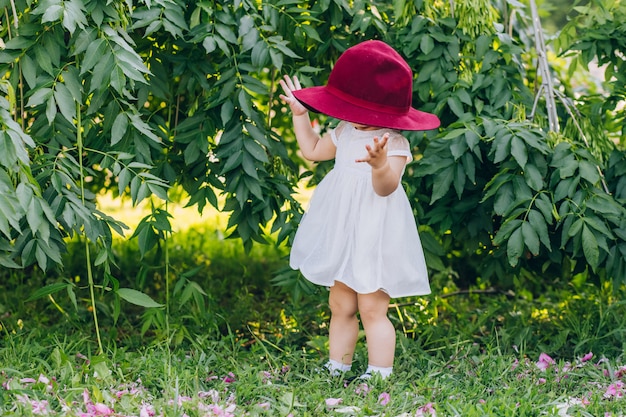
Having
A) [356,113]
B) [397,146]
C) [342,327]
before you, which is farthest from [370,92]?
[342,327]

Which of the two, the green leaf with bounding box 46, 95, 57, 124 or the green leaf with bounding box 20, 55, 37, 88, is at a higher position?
the green leaf with bounding box 20, 55, 37, 88

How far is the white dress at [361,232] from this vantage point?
2725 millimetres

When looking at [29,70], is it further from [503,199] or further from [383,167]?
[503,199]

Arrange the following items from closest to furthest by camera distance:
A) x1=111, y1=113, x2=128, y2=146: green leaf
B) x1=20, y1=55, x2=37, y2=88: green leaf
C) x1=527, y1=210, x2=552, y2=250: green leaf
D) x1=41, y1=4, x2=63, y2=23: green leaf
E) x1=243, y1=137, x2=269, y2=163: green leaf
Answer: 1. x1=41, y1=4, x2=63, y2=23: green leaf
2. x1=20, y1=55, x2=37, y2=88: green leaf
3. x1=111, y1=113, x2=128, y2=146: green leaf
4. x1=527, y1=210, x2=552, y2=250: green leaf
5. x1=243, y1=137, x2=269, y2=163: green leaf

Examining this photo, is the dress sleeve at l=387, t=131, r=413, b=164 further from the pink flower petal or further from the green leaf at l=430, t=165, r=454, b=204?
the pink flower petal

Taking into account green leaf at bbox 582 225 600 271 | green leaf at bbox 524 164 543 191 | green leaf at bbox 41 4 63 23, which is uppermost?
green leaf at bbox 41 4 63 23

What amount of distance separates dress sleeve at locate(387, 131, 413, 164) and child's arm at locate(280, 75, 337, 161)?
9.2 inches

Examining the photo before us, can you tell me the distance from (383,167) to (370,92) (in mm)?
256

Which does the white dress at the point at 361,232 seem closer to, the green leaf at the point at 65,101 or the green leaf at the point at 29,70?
the green leaf at the point at 65,101

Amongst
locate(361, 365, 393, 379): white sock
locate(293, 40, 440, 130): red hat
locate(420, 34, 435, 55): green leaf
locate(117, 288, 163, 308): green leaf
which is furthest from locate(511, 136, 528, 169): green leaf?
locate(117, 288, 163, 308): green leaf

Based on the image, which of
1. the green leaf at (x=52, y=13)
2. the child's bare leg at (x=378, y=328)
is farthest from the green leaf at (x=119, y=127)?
the child's bare leg at (x=378, y=328)

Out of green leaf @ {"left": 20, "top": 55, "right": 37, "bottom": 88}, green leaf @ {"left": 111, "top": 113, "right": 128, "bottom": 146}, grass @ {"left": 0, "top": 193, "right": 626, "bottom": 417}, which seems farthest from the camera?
green leaf @ {"left": 111, "top": 113, "right": 128, "bottom": 146}

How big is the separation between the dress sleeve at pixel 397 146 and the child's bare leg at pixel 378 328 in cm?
48

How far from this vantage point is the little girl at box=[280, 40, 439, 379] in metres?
2.64
